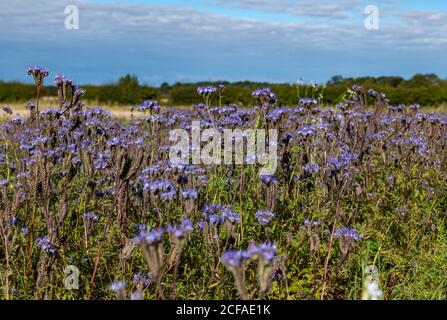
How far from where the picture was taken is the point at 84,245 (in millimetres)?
4051

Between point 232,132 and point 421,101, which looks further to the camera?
point 421,101

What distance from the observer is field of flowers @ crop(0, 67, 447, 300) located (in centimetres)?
337

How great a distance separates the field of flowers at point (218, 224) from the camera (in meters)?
3.37

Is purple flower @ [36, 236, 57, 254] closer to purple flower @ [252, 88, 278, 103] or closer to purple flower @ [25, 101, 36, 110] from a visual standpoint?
purple flower @ [252, 88, 278, 103]

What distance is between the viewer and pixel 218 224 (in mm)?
3422

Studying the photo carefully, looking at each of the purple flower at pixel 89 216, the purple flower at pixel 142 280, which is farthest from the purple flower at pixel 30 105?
the purple flower at pixel 142 280

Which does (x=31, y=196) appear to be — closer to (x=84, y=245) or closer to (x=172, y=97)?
(x=84, y=245)

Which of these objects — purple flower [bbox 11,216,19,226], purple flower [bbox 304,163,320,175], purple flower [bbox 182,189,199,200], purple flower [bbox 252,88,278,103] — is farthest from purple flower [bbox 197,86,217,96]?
purple flower [bbox 11,216,19,226]
